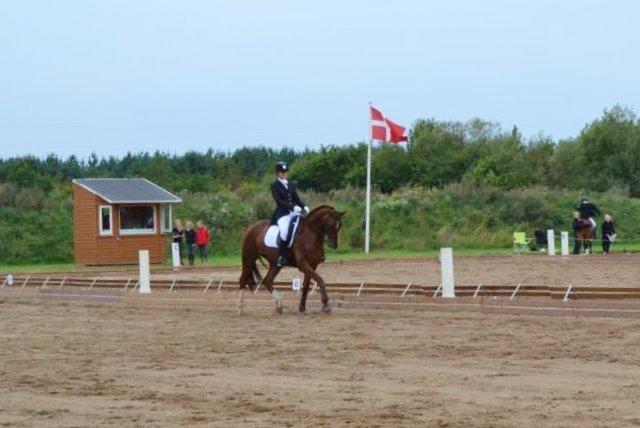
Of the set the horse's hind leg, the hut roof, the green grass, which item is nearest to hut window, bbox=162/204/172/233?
the hut roof

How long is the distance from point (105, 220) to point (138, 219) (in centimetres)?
124

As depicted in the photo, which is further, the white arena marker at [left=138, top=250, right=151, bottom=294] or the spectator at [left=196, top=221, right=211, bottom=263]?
the spectator at [left=196, top=221, right=211, bottom=263]

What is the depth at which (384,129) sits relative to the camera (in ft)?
149

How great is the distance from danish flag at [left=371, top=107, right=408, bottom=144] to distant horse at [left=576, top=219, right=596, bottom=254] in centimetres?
704

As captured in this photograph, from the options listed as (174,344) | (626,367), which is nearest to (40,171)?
(174,344)

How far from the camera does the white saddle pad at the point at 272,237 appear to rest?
2045 cm

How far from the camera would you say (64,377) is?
12805 mm

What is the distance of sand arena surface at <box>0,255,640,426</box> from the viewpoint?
32.7 feet

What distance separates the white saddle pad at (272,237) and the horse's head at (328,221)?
67cm

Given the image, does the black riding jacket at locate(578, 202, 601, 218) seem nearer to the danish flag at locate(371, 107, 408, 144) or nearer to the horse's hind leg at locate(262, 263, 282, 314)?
the danish flag at locate(371, 107, 408, 144)

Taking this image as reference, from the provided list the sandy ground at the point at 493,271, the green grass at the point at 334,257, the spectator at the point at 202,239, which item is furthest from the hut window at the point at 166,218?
the sandy ground at the point at 493,271

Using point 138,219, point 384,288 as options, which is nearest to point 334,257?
point 138,219

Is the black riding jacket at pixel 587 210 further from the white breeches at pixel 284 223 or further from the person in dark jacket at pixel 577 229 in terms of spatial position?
the white breeches at pixel 284 223

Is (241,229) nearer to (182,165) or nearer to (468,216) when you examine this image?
(468,216)
